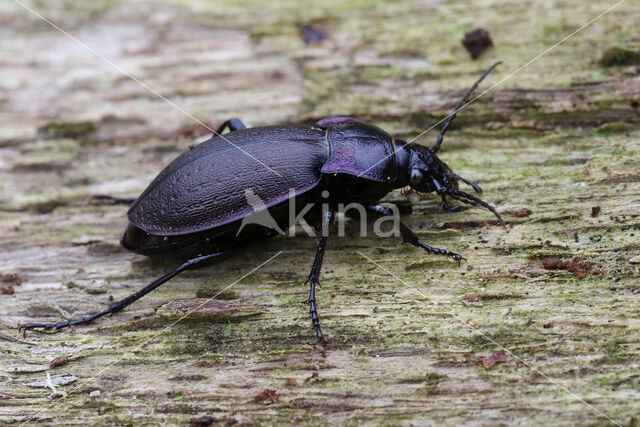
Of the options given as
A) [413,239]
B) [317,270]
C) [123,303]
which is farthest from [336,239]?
[123,303]

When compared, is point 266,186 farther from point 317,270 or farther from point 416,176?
point 416,176

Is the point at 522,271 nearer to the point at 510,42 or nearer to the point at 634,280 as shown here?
the point at 634,280

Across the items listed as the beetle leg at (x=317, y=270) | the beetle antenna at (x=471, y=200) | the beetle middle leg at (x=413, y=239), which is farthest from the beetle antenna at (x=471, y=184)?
the beetle leg at (x=317, y=270)

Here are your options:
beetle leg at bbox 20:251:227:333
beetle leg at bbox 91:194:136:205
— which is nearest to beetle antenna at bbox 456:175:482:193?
beetle leg at bbox 20:251:227:333

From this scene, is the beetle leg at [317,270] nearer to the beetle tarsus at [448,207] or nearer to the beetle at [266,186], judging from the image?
the beetle at [266,186]

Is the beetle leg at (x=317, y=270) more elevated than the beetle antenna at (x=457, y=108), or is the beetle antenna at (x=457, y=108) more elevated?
the beetle antenna at (x=457, y=108)

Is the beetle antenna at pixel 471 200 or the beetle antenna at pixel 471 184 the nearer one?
the beetle antenna at pixel 471 200
